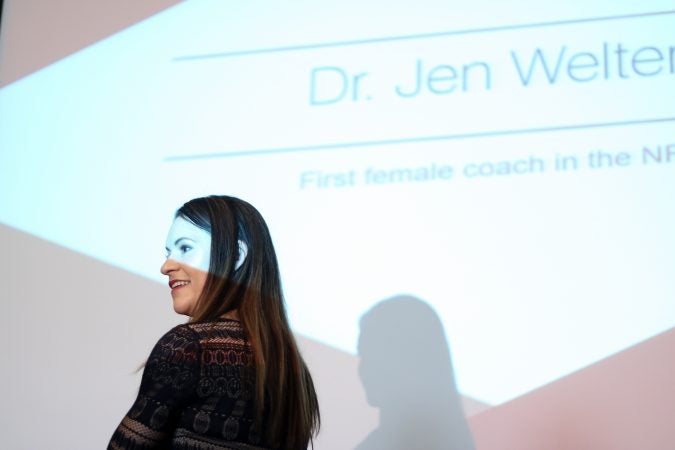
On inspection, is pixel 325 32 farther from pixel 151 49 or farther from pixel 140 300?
pixel 140 300

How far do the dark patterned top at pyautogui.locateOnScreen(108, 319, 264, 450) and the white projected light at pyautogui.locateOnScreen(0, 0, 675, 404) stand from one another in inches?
46.5

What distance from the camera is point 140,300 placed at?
3.23 m

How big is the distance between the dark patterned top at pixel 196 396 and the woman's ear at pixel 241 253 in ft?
0.44

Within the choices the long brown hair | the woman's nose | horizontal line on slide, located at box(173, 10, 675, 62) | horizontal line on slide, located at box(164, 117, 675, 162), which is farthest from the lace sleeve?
horizontal line on slide, located at box(173, 10, 675, 62)

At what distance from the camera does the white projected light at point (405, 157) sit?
277 centimetres

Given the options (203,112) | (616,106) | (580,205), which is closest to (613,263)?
(580,205)

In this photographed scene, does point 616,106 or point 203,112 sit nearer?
point 616,106

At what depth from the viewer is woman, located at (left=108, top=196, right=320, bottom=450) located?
5.41 feet

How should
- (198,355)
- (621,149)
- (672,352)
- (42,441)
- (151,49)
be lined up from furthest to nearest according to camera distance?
(151,49) < (42,441) < (621,149) < (672,352) < (198,355)

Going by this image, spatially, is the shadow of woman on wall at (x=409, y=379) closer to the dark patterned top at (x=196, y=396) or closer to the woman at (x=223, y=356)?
the woman at (x=223, y=356)

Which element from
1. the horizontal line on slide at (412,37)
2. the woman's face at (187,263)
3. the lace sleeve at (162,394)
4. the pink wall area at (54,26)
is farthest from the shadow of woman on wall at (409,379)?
the pink wall area at (54,26)

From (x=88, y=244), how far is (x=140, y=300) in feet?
0.87

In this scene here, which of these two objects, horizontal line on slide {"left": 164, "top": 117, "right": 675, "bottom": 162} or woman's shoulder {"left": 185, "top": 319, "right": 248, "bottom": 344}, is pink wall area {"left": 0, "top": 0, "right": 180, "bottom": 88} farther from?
woman's shoulder {"left": 185, "top": 319, "right": 248, "bottom": 344}

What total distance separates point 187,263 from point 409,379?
1120 millimetres
